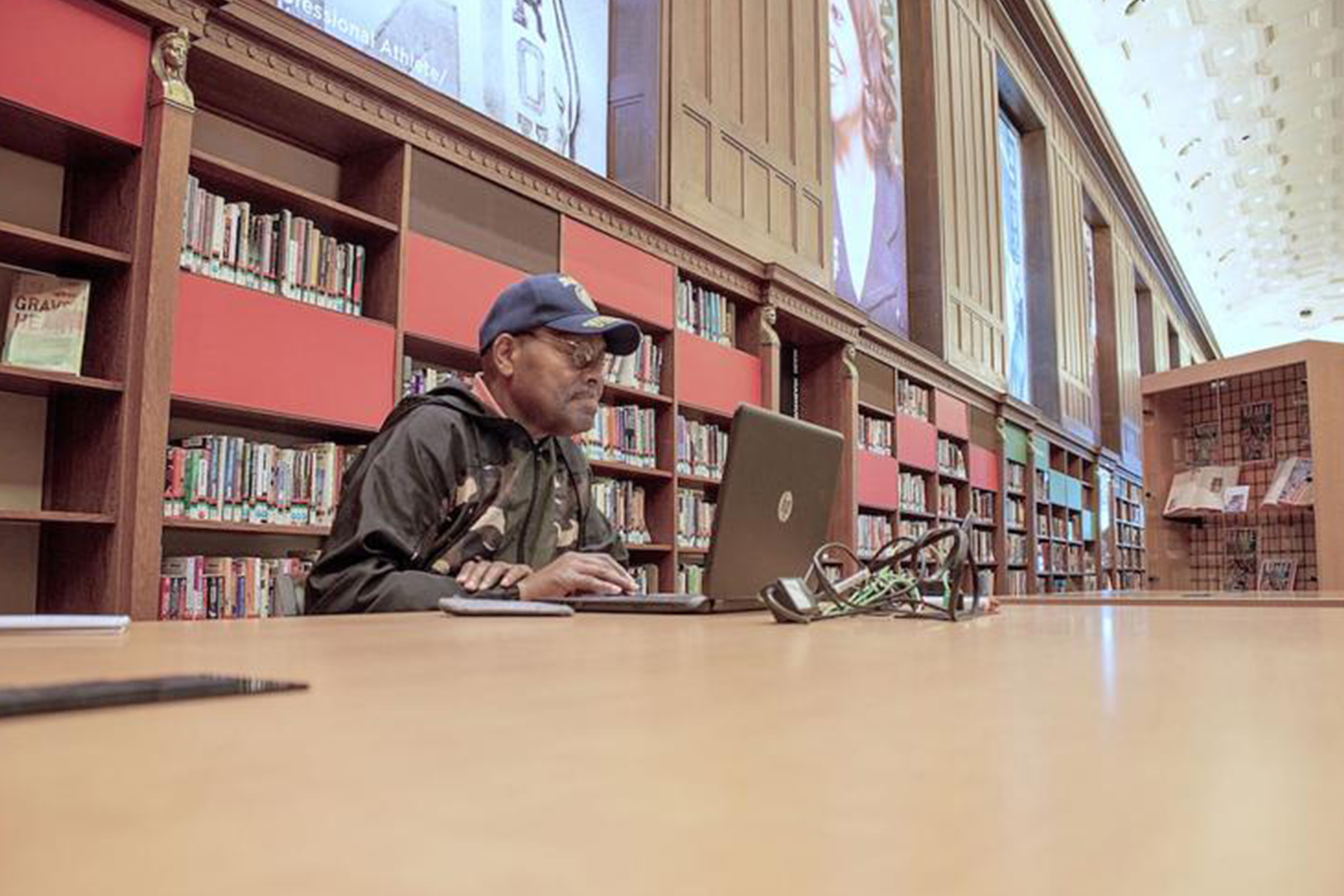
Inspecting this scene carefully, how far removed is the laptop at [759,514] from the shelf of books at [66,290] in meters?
1.34

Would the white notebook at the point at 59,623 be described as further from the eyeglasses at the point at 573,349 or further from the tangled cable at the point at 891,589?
the eyeglasses at the point at 573,349

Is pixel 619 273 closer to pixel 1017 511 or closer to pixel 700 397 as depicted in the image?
pixel 700 397

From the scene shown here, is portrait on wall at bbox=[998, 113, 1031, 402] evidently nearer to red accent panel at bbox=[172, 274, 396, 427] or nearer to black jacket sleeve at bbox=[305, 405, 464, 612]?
red accent panel at bbox=[172, 274, 396, 427]

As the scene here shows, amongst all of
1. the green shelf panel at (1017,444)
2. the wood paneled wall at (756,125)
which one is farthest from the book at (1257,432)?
the green shelf panel at (1017,444)

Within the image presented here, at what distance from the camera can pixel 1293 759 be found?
34 centimetres

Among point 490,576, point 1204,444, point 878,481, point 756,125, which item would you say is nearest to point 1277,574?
point 1204,444

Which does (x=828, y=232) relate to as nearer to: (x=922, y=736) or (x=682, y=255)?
(x=682, y=255)

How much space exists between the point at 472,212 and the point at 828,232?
300cm

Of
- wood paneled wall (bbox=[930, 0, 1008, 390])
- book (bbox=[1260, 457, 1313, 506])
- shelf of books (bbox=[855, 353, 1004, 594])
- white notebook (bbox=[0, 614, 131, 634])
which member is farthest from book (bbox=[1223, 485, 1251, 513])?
wood paneled wall (bbox=[930, 0, 1008, 390])

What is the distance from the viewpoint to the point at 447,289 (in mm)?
3240

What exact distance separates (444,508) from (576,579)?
49cm

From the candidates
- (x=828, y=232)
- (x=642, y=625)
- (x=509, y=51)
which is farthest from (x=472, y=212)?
(x=828, y=232)

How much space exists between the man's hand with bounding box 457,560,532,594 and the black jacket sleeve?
21 mm

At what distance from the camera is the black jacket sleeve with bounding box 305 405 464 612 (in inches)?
64.4
